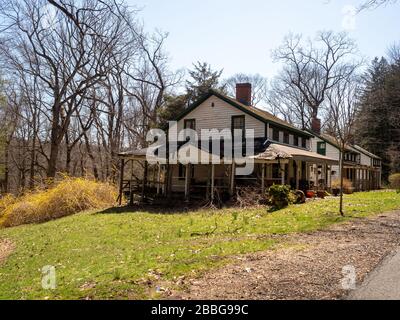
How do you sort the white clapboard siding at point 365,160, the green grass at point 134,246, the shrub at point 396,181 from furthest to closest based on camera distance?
1. the white clapboard siding at point 365,160
2. the shrub at point 396,181
3. the green grass at point 134,246

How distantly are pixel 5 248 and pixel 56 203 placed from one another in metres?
8.96

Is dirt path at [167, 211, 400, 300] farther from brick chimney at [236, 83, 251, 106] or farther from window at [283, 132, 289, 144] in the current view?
brick chimney at [236, 83, 251, 106]

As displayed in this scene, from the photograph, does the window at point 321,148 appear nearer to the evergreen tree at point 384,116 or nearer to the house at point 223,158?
the evergreen tree at point 384,116

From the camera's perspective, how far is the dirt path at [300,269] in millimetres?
6109

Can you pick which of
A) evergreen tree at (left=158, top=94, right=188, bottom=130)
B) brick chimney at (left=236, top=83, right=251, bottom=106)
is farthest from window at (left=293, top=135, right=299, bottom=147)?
evergreen tree at (left=158, top=94, right=188, bottom=130)

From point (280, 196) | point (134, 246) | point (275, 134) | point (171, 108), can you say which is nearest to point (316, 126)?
point (171, 108)

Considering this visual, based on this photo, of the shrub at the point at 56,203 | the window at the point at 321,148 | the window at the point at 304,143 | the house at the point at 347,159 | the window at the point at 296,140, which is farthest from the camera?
the window at the point at 321,148

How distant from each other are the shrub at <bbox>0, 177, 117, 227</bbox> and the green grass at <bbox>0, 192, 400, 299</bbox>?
4414 millimetres

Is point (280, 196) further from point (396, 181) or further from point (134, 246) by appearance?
point (396, 181)

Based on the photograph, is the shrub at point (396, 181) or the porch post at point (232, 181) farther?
the shrub at point (396, 181)

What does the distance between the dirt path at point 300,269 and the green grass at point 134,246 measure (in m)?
0.64

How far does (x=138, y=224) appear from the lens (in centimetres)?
1575

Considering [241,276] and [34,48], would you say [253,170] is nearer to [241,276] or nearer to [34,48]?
[241,276]

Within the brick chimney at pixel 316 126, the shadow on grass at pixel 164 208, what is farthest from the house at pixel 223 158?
the brick chimney at pixel 316 126
